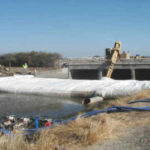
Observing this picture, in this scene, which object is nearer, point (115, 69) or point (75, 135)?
point (75, 135)

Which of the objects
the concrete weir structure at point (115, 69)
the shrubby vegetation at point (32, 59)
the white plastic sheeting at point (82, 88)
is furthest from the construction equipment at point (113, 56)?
the shrubby vegetation at point (32, 59)

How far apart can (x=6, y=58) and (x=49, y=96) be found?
4772 cm

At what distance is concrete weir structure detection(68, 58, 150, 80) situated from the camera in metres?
27.9

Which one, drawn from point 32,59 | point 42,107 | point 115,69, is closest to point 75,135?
point 42,107

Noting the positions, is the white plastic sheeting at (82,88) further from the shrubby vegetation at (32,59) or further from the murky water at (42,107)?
the shrubby vegetation at (32,59)

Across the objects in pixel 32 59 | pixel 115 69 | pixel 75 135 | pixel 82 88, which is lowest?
pixel 82 88

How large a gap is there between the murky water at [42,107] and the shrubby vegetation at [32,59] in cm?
3582

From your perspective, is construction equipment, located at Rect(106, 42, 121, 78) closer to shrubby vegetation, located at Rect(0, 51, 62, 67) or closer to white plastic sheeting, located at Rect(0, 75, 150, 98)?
white plastic sheeting, located at Rect(0, 75, 150, 98)

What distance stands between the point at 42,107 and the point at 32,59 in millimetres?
44147

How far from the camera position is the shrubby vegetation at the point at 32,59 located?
53594 mm

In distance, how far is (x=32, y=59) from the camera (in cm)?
5738

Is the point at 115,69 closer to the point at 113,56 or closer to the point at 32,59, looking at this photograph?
the point at 113,56

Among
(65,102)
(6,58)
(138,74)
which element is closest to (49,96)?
(65,102)

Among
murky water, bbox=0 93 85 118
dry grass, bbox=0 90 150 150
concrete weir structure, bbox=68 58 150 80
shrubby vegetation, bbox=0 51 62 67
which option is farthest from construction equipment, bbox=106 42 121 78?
shrubby vegetation, bbox=0 51 62 67
